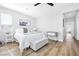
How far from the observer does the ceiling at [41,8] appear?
4.55 feet

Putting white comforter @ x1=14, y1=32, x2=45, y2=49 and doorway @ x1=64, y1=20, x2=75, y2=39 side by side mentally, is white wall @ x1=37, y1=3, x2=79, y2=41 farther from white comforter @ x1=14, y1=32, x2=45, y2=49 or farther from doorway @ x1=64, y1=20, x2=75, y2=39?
white comforter @ x1=14, y1=32, x2=45, y2=49

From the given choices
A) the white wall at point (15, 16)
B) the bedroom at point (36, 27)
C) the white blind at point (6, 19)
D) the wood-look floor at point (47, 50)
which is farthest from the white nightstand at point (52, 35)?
the white blind at point (6, 19)

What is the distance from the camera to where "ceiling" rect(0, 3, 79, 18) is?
4.55ft

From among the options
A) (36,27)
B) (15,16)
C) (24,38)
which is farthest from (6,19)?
(36,27)

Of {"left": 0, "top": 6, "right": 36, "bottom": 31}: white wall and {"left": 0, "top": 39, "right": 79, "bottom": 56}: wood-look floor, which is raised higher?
{"left": 0, "top": 6, "right": 36, "bottom": 31}: white wall

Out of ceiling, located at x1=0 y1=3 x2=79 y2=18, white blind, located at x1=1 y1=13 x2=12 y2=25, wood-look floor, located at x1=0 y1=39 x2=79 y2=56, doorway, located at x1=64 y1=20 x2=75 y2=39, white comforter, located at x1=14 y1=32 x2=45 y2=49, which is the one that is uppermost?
ceiling, located at x1=0 y1=3 x2=79 y2=18

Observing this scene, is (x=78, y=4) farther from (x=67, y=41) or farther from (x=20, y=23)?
(x=20, y=23)

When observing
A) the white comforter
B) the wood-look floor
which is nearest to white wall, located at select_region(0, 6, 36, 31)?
the white comforter

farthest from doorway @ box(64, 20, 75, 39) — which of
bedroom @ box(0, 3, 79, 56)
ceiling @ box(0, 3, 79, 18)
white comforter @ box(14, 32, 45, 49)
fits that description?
white comforter @ box(14, 32, 45, 49)

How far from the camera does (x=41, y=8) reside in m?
1.45

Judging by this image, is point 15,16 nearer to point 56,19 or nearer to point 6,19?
point 6,19

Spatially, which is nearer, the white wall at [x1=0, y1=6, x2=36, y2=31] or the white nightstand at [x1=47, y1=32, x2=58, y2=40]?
the white wall at [x1=0, y1=6, x2=36, y2=31]

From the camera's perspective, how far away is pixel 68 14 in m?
1.43

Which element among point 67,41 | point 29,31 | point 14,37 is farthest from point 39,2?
point 67,41
